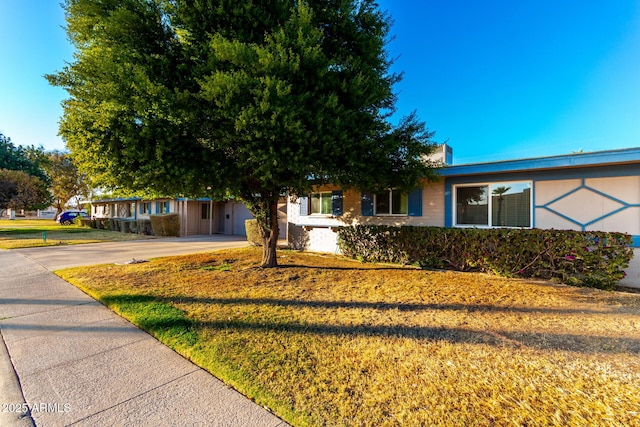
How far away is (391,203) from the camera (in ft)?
31.7

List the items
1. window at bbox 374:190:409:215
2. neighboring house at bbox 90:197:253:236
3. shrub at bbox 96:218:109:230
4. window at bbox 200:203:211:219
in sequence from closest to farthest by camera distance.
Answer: window at bbox 374:190:409:215, neighboring house at bbox 90:197:253:236, window at bbox 200:203:211:219, shrub at bbox 96:218:109:230

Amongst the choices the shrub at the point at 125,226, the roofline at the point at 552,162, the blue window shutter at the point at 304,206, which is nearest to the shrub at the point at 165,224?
the shrub at the point at 125,226

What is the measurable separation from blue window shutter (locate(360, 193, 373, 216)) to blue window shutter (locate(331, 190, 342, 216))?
0.92 m

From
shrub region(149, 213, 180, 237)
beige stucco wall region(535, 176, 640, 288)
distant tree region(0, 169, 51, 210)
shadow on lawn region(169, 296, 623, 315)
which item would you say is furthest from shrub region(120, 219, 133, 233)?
beige stucco wall region(535, 176, 640, 288)

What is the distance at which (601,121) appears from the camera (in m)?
16.8

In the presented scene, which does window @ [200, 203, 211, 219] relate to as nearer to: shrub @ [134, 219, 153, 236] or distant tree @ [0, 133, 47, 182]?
shrub @ [134, 219, 153, 236]

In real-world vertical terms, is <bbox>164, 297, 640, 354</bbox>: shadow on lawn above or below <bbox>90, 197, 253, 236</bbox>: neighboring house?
below

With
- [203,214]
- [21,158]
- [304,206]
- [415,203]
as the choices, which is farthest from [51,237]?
[21,158]

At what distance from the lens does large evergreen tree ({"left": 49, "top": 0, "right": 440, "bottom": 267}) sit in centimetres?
508

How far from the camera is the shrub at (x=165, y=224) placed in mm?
18297

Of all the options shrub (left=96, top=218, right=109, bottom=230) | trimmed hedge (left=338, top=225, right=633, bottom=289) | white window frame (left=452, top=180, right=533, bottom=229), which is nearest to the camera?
trimmed hedge (left=338, top=225, right=633, bottom=289)

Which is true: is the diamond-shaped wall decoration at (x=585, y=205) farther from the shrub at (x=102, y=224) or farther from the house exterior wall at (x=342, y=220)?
the shrub at (x=102, y=224)

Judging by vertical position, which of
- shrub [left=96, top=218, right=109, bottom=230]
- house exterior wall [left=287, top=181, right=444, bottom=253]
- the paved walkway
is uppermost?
house exterior wall [left=287, top=181, right=444, bottom=253]

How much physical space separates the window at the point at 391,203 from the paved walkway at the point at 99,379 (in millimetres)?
7739
